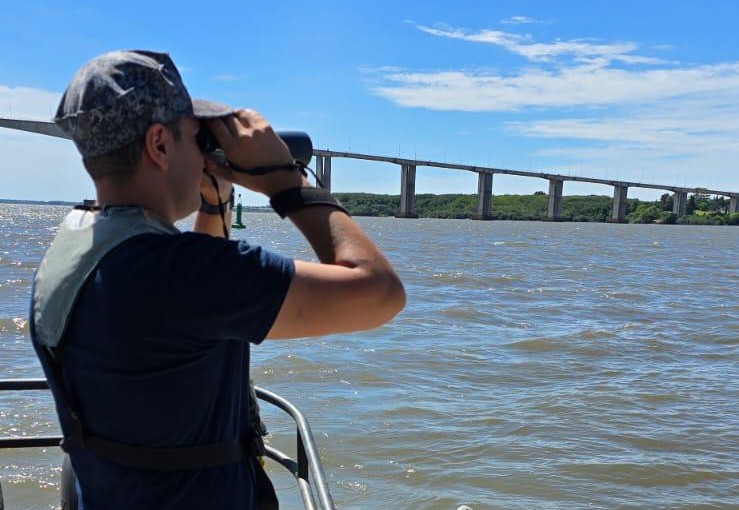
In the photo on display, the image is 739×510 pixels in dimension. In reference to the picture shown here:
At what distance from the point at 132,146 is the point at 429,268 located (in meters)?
22.4

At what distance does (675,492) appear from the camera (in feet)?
19.3

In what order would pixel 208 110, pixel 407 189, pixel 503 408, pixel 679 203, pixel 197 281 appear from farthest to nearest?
pixel 679 203 < pixel 407 189 < pixel 503 408 < pixel 208 110 < pixel 197 281

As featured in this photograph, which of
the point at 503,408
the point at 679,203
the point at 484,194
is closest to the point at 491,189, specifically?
the point at 484,194

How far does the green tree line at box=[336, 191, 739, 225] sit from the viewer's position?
106250 mm

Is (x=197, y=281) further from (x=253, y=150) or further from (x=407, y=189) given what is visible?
(x=407, y=189)

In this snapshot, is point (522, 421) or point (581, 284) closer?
point (522, 421)

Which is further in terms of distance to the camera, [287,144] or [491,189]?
[491,189]

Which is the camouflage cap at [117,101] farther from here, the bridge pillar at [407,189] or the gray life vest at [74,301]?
the bridge pillar at [407,189]

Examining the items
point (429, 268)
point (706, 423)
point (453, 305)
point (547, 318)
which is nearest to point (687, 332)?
point (547, 318)

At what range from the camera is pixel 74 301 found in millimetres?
1295

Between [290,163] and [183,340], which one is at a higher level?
[290,163]

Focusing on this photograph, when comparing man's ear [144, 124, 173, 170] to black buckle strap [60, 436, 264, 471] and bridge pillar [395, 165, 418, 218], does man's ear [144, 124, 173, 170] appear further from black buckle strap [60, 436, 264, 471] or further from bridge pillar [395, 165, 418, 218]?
bridge pillar [395, 165, 418, 218]

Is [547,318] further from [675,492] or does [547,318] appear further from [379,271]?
[379,271]

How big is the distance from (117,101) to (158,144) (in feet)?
0.33
